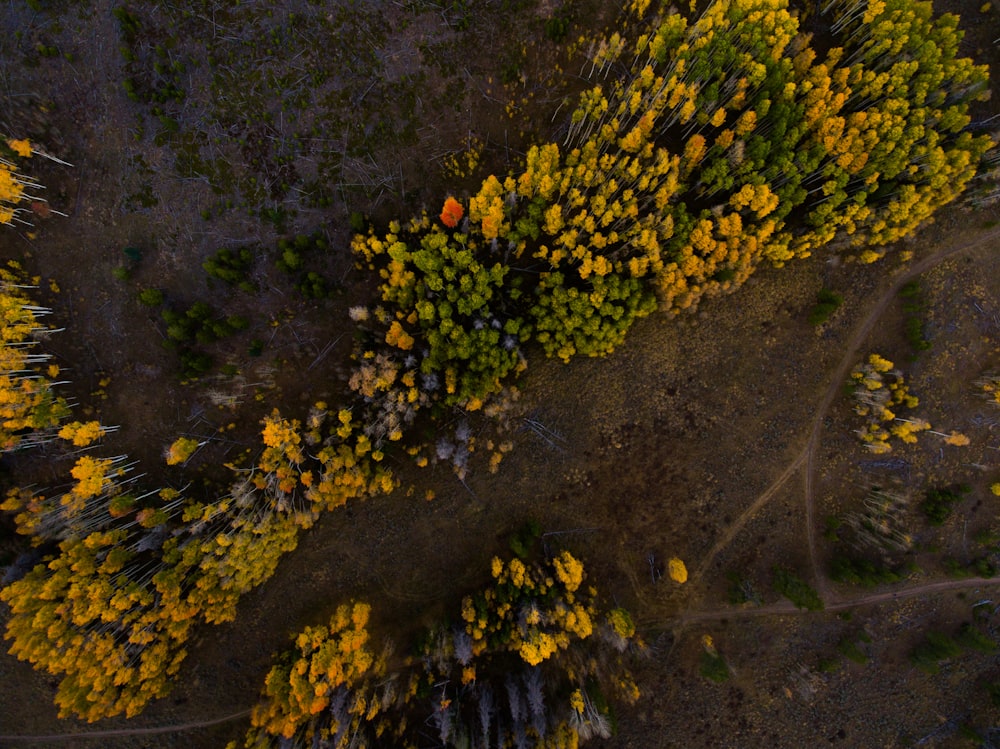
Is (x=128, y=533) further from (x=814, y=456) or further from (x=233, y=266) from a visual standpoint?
(x=814, y=456)

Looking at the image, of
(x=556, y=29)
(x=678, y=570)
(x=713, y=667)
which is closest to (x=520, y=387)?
(x=678, y=570)

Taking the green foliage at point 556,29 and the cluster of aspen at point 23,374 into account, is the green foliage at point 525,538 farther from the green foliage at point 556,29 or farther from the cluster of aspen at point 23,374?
the green foliage at point 556,29

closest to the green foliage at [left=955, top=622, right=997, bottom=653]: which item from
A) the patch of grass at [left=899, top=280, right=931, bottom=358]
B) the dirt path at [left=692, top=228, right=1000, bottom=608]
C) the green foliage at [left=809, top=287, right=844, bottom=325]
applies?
the dirt path at [left=692, top=228, right=1000, bottom=608]

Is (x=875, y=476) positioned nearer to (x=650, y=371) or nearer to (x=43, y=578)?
(x=650, y=371)

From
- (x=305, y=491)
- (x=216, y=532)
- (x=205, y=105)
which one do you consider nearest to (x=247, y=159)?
(x=205, y=105)

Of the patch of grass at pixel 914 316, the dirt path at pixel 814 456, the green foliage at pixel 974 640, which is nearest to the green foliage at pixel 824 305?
the dirt path at pixel 814 456
